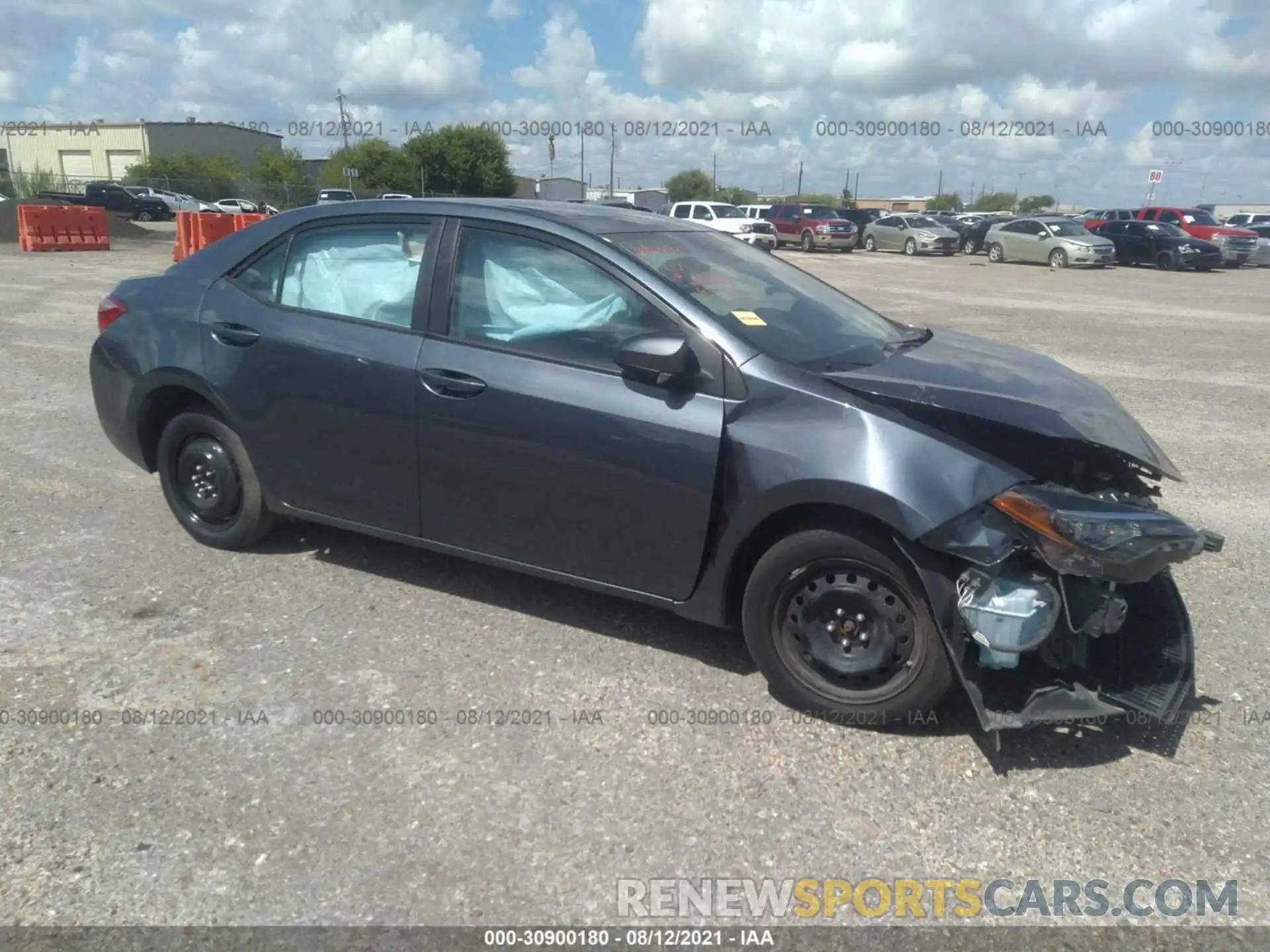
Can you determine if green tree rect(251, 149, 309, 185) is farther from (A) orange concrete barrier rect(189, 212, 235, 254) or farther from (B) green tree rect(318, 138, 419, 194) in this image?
(A) orange concrete barrier rect(189, 212, 235, 254)

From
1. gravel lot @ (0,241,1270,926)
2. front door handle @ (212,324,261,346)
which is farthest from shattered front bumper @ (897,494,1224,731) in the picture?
front door handle @ (212,324,261,346)

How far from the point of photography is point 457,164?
54.3 metres

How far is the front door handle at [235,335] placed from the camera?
171 inches

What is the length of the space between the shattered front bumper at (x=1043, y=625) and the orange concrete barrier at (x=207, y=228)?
21.0 m

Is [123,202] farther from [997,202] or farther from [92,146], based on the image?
[997,202]

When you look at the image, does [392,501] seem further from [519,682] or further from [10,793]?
[10,793]

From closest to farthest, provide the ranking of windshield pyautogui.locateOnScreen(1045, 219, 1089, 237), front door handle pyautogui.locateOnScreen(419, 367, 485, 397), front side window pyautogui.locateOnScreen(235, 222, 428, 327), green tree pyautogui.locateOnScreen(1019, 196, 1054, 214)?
front door handle pyautogui.locateOnScreen(419, 367, 485, 397)
front side window pyautogui.locateOnScreen(235, 222, 428, 327)
windshield pyautogui.locateOnScreen(1045, 219, 1089, 237)
green tree pyautogui.locateOnScreen(1019, 196, 1054, 214)

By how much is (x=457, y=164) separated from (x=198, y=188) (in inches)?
613

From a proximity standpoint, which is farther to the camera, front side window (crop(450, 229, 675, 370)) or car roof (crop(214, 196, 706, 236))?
car roof (crop(214, 196, 706, 236))

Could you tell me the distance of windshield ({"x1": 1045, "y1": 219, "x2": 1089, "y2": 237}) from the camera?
29.2 meters

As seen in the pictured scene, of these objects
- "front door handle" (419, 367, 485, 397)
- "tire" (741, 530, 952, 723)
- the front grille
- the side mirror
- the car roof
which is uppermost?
the car roof

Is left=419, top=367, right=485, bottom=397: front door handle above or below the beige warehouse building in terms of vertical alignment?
below

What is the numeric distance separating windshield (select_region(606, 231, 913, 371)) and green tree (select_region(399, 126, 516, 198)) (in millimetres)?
50037

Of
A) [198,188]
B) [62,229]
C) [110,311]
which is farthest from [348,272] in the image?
[198,188]
